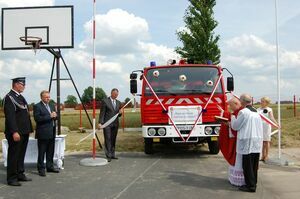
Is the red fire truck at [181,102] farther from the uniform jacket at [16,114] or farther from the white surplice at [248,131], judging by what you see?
the uniform jacket at [16,114]

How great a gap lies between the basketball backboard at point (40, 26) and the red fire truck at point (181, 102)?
226 centimetres

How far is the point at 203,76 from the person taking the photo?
11844 mm

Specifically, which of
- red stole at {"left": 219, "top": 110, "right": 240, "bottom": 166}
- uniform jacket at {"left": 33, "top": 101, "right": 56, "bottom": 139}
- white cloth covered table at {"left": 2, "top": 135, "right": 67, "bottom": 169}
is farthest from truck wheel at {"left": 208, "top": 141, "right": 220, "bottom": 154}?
uniform jacket at {"left": 33, "top": 101, "right": 56, "bottom": 139}

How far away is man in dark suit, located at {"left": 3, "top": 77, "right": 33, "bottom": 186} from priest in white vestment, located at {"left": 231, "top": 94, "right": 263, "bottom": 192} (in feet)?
13.2

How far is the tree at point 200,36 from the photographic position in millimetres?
24844

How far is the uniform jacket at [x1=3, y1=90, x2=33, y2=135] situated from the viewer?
26.4 feet

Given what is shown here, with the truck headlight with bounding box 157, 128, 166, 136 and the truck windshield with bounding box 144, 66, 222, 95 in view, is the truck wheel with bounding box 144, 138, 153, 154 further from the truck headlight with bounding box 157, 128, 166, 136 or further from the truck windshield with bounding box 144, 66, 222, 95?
the truck windshield with bounding box 144, 66, 222, 95

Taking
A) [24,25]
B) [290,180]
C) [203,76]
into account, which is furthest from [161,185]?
[24,25]

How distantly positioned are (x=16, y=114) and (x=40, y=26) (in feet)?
15.0

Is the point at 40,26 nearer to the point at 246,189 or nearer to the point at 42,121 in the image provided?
the point at 42,121

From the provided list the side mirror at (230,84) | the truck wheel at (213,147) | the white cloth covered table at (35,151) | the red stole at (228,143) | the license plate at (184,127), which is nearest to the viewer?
the red stole at (228,143)

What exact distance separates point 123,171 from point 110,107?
2.29 m

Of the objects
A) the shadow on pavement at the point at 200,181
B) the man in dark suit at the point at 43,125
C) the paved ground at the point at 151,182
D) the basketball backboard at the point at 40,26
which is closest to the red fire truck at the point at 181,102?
the paved ground at the point at 151,182

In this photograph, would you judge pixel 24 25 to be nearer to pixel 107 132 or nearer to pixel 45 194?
pixel 107 132
